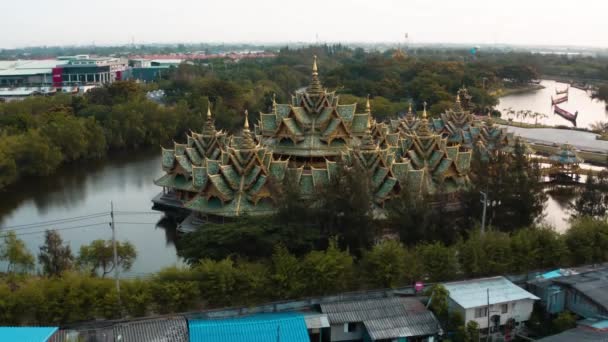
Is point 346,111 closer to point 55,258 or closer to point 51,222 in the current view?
point 55,258

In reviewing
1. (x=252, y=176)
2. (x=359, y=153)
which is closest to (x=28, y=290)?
(x=252, y=176)

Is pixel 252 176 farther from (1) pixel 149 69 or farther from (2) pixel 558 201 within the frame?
(1) pixel 149 69

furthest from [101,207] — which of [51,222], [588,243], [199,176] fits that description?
[588,243]

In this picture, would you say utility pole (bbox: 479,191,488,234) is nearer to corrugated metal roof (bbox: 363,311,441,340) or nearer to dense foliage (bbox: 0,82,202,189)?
corrugated metal roof (bbox: 363,311,441,340)

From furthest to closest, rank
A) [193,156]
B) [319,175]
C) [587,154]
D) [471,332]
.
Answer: [587,154] < [193,156] < [319,175] < [471,332]

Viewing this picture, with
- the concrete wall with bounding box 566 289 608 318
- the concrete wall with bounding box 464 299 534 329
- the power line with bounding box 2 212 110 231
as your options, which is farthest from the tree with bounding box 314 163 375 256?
the power line with bounding box 2 212 110 231

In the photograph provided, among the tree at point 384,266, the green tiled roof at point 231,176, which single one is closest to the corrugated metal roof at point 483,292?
the tree at point 384,266
